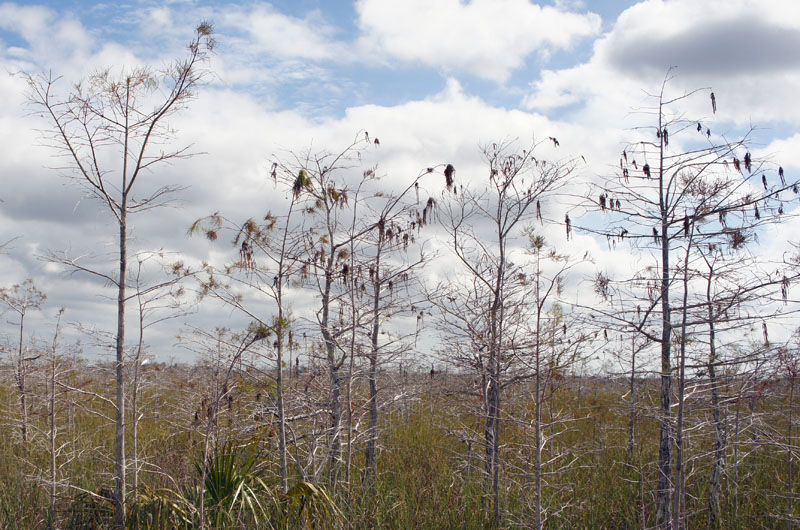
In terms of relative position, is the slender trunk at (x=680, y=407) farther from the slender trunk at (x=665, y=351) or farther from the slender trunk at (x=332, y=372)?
the slender trunk at (x=332, y=372)

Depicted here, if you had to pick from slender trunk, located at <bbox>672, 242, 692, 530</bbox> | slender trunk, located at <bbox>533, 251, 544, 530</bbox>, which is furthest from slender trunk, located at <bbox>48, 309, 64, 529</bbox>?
slender trunk, located at <bbox>672, 242, 692, 530</bbox>

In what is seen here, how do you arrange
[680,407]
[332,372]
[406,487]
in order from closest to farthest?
1. [680,407]
2. [332,372]
3. [406,487]

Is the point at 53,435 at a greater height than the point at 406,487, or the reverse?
the point at 53,435

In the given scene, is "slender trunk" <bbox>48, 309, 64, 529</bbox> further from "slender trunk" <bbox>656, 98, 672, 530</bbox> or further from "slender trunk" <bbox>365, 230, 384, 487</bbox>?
"slender trunk" <bbox>656, 98, 672, 530</bbox>

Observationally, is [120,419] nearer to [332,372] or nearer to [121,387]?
[121,387]

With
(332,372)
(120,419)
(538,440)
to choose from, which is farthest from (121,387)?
(538,440)

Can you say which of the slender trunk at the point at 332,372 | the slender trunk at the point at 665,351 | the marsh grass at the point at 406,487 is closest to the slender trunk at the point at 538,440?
the marsh grass at the point at 406,487

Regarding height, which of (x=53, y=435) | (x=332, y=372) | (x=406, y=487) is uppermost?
(x=332, y=372)

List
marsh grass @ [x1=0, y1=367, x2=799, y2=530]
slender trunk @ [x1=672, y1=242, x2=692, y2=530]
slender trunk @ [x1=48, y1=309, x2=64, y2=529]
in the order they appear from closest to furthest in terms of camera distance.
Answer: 1. slender trunk @ [x1=672, y1=242, x2=692, y2=530]
2. marsh grass @ [x1=0, y1=367, x2=799, y2=530]
3. slender trunk @ [x1=48, y1=309, x2=64, y2=529]

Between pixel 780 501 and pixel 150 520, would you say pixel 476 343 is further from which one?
pixel 780 501

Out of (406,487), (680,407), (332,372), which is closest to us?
(680,407)

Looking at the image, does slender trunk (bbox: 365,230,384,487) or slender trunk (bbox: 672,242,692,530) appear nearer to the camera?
slender trunk (bbox: 672,242,692,530)

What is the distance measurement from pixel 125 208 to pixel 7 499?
746cm

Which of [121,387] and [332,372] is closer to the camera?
[121,387]
